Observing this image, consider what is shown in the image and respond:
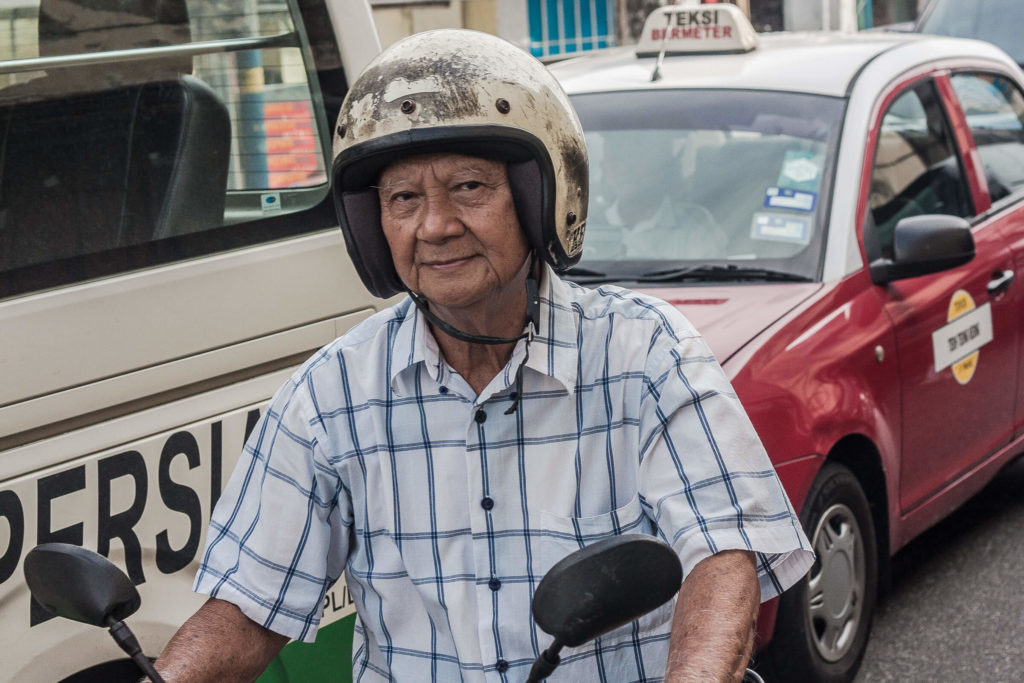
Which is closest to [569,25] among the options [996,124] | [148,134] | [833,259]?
[996,124]

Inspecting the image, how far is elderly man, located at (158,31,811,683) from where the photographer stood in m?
1.95

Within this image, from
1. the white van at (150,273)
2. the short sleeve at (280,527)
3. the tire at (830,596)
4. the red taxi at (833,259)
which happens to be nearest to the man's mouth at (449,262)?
the short sleeve at (280,527)

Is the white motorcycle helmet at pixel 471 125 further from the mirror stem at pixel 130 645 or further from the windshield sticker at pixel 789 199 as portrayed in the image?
the windshield sticker at pixel 789 199

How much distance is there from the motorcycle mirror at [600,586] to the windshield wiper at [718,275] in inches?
99.6

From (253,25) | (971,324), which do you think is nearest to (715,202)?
(971,324)

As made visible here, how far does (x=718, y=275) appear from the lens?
416 cm

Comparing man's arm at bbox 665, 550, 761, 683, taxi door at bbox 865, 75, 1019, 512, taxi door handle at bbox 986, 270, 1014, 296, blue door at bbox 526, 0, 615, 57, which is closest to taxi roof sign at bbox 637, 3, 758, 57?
taxi door at bbox 865, 75, 1019, 512

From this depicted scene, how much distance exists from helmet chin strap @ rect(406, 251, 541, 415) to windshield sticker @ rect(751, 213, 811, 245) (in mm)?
2171

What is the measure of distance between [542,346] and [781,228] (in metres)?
2.32

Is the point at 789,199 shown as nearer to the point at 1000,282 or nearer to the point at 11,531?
the point at 1000,282

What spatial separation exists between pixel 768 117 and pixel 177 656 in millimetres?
3082

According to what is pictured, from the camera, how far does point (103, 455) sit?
253cm

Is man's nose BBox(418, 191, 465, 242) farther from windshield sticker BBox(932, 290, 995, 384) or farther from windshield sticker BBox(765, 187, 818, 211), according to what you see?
windshield sticker BBox(932, 290, 995, 384)

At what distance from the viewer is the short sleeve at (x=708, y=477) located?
1927 mm
